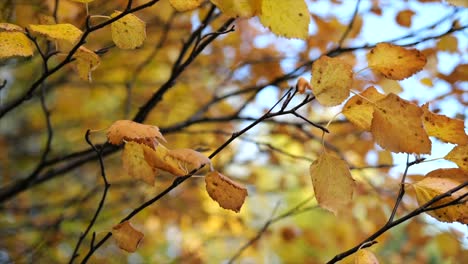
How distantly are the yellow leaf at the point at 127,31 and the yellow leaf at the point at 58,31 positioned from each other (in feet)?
0.17

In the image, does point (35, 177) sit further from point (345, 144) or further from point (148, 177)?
point (345, 144)

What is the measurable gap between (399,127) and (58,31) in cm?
Result: 43

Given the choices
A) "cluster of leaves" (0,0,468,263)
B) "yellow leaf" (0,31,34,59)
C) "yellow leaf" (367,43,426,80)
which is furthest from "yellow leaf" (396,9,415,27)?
"yellow leaf" (0,31,34,59)

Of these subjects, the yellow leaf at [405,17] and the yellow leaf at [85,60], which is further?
the yellow leaf at [405,17]

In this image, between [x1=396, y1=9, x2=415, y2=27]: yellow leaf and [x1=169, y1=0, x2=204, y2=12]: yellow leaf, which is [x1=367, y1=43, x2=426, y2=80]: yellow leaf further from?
[x1=396, y1=9, x2=415, y2=27]: yellow leaf

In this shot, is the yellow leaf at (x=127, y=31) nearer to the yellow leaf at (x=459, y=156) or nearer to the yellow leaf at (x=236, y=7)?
the yellow leaf at (x=236, y=7)

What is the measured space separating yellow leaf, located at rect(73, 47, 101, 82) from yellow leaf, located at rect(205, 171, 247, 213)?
221mm

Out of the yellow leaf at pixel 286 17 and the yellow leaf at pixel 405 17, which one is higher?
the yellow leaf at pixel 286 17

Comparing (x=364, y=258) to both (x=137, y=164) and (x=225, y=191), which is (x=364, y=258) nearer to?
(x=225, y=191)

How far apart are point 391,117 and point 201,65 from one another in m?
1.43

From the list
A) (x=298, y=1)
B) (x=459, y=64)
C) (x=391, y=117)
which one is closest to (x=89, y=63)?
(x=298, y=1)

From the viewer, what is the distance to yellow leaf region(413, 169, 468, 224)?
674 mm

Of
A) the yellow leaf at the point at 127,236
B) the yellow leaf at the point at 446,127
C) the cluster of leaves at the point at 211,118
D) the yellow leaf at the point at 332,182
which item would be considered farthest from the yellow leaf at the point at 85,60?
the yellow leaf at the point at 446,127

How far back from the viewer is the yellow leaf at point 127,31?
→ 0.68m
